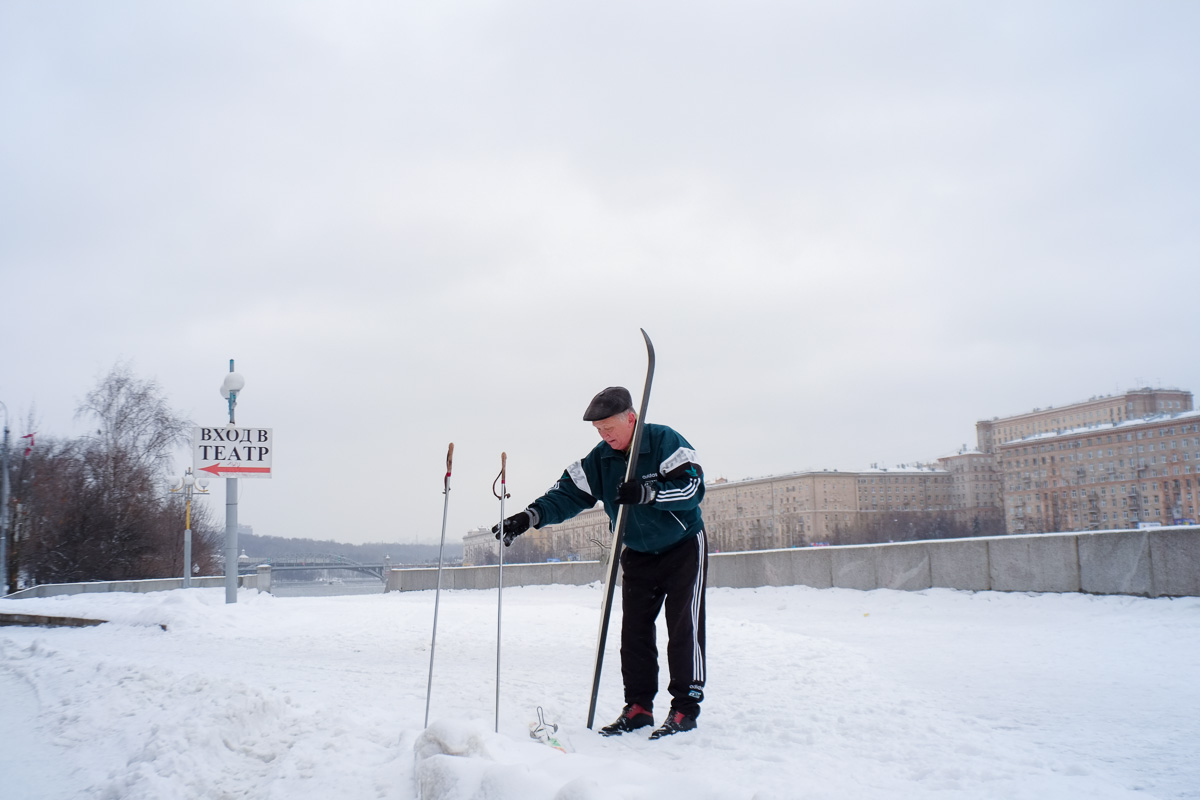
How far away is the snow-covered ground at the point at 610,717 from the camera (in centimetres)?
315

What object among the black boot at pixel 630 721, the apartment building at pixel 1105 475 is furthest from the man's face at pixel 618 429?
the apartment building at pixel 1105 475

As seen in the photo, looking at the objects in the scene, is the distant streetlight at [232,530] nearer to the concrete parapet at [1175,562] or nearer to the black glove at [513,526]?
the black glove at [513,526]

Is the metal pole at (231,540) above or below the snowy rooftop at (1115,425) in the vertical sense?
below

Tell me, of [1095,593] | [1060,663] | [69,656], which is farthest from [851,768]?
[1095,593]

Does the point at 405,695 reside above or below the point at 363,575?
above

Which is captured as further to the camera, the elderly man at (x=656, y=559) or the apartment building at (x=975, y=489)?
the apartment building at (x=975, y=489)

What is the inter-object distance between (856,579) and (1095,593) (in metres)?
3.77

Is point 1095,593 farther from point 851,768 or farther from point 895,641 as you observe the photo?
point 851,768

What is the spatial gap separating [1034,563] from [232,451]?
12.7 m

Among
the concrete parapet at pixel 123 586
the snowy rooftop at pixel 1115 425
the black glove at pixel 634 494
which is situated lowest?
the concrete parapet at pixel 123 586

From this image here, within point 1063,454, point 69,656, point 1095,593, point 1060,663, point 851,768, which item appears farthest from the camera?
point 1063,454

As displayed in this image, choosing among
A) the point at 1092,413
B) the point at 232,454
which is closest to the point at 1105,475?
the point at 1092,413

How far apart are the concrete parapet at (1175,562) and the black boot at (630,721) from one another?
310 inches

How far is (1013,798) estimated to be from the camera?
2.94 metres
